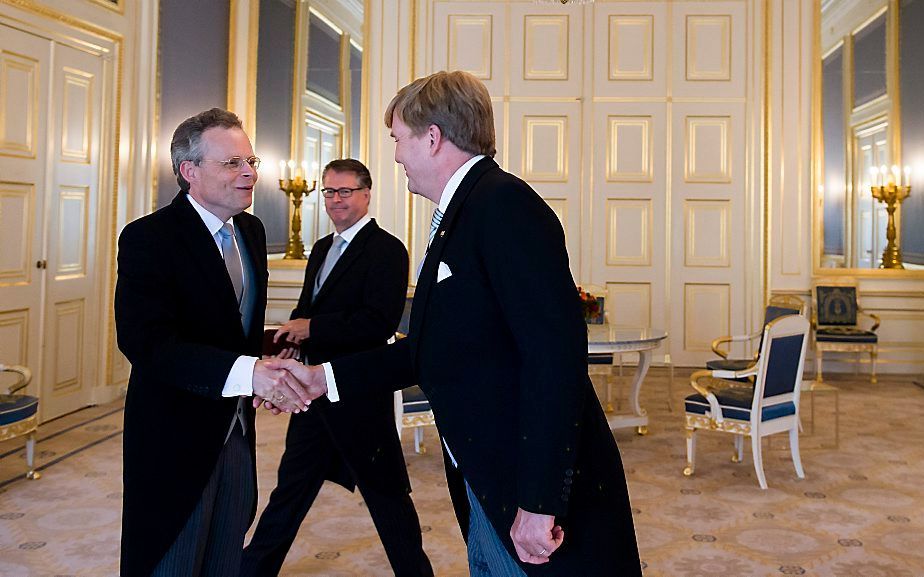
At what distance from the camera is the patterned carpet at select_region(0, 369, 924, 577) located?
3.47 m

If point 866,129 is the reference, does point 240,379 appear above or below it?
below

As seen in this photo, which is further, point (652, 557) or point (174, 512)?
point (652, 557)

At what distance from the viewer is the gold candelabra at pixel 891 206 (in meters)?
8.41

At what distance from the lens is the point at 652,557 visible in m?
3.56

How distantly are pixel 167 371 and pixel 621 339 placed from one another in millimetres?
3847

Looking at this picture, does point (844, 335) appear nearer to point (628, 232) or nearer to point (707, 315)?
point (707, 315)

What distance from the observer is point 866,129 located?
877 centimetres

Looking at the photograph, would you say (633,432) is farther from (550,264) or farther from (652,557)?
(550,264)

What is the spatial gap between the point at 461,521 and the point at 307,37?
779cm

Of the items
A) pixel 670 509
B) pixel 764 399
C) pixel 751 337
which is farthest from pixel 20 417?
pixel 751 337

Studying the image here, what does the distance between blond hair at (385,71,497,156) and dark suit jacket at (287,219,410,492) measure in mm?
1293

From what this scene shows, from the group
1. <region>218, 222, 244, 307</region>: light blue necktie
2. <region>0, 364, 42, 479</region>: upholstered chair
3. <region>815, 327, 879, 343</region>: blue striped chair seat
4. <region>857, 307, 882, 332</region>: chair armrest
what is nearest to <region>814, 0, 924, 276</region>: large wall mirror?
<region>857, 307, 882, 332</region>: chair armrest

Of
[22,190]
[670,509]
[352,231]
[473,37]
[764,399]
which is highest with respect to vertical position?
[473,37]

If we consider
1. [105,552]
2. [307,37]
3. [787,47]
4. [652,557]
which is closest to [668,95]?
[787,47]
